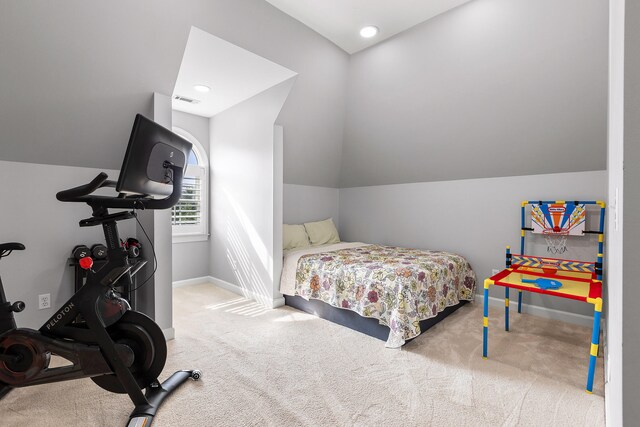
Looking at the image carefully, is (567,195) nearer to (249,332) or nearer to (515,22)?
(515,22)

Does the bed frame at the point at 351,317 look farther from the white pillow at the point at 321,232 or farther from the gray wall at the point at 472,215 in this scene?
the white pillow at the point at 321,232

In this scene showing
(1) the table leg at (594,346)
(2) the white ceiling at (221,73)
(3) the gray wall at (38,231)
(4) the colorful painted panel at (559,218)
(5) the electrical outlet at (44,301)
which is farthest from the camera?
(4) the colorful painted panel at (559,218)

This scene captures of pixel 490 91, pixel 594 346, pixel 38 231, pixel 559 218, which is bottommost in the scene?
pixel 594 346

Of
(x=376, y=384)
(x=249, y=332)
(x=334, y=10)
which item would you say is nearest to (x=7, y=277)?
(x=249, y=332)

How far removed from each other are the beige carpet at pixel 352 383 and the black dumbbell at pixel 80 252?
0.98 meters

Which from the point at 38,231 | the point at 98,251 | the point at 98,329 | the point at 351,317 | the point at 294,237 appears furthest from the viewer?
the point at 294,237

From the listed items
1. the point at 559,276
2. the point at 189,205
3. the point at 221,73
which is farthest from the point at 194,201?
the point at 559,276

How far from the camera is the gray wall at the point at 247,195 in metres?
3.60

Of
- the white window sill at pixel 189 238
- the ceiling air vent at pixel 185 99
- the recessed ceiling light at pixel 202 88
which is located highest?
the recessed ceiling light at pixel 202 88

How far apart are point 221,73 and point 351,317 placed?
280 cm

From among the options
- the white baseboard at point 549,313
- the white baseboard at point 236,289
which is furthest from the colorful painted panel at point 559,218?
the white baseboard at point 236,289

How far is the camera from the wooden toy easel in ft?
6.85

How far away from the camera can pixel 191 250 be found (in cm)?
453

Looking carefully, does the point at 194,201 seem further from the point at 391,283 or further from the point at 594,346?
the point at 594,346
